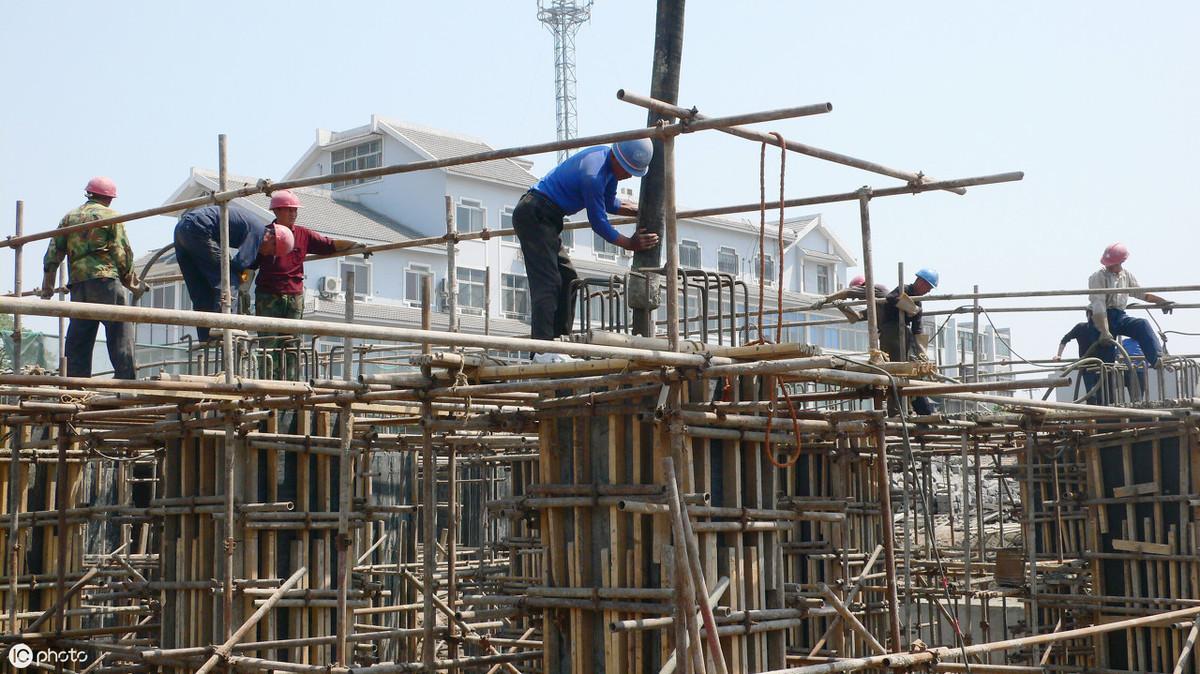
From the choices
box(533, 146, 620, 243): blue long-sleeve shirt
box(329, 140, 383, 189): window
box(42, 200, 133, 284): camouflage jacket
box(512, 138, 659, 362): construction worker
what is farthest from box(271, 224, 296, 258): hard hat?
box(329, 140, 383, 189): window

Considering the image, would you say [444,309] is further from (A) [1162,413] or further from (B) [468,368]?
(B) [468,368]

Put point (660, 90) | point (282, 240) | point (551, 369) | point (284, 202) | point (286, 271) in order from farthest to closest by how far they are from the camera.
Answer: point (284, 202), point (286, 271), point (282, 240), point (660, 90), point (551, 369)

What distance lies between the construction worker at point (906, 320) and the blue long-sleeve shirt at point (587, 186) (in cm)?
453

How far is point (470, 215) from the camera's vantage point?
50.8 metres

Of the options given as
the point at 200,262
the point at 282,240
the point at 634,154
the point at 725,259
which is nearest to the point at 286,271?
the point at 282,240

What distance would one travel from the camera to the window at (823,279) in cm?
6388

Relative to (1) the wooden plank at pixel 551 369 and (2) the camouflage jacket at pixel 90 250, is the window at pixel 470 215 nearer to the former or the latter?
(2) the camouflage jacket at pixel 90 250

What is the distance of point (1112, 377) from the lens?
17812 mm

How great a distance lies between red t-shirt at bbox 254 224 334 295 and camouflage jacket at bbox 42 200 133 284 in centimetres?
131

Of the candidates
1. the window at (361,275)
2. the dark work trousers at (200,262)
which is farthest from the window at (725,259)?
the dark work trousers at (200,262)

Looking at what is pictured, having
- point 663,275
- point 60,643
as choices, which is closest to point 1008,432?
point 663,275

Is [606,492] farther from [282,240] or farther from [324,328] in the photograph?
[282,240]

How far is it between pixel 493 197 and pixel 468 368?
41085mm

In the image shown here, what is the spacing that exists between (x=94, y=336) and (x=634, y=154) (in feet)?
18.7
